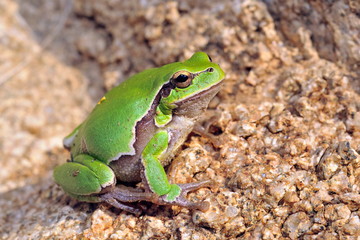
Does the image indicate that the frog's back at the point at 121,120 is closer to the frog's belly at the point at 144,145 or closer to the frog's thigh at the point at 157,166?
the frog's belly at the point at 144,145

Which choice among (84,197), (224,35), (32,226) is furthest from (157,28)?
(32,226)

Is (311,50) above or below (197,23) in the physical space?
below

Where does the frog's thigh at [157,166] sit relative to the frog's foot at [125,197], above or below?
above

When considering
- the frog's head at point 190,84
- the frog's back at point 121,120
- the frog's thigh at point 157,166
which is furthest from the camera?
the frog's back at point 121,120

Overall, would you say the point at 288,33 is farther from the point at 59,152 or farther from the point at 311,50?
the point at 59,152

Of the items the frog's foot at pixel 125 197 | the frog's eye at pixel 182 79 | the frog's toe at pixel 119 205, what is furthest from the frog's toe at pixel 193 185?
the frog's eye at pixel 182 79

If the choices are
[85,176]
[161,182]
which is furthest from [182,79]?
[85,176]
